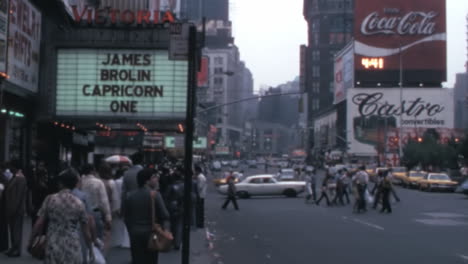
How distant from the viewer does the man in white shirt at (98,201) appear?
11.1 metres

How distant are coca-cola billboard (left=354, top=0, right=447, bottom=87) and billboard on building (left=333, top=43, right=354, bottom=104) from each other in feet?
12.3

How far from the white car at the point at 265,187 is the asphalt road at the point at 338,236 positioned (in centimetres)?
969

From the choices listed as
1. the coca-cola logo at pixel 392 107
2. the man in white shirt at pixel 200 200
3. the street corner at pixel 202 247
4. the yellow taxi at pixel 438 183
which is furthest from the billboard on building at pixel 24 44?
the coca-cola logo at pixel 392 107

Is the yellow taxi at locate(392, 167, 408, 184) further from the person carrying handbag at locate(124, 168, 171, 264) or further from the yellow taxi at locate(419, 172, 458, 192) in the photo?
the person carrying handbag at locate(124, 168, 171, 264)

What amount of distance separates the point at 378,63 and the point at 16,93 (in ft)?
293

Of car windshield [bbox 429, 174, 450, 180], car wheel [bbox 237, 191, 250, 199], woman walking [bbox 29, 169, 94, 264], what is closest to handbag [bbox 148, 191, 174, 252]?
woman walking [bbox 29, 169, 94, 264]

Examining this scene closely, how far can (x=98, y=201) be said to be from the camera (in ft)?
37.0

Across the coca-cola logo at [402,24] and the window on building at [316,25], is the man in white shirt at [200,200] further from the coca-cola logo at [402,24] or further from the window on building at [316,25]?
the window on building at [316,25]

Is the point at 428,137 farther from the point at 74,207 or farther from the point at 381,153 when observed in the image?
the point at 74,207

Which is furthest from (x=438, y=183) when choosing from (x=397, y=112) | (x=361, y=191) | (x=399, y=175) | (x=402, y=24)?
(x=402, y=24)

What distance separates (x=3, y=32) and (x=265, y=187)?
78.5 feet

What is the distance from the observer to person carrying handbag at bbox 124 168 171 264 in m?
9.38

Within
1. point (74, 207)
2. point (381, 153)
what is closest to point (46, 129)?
point (74, 207)

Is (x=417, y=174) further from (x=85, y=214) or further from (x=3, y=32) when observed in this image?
(x=85, y=214)
